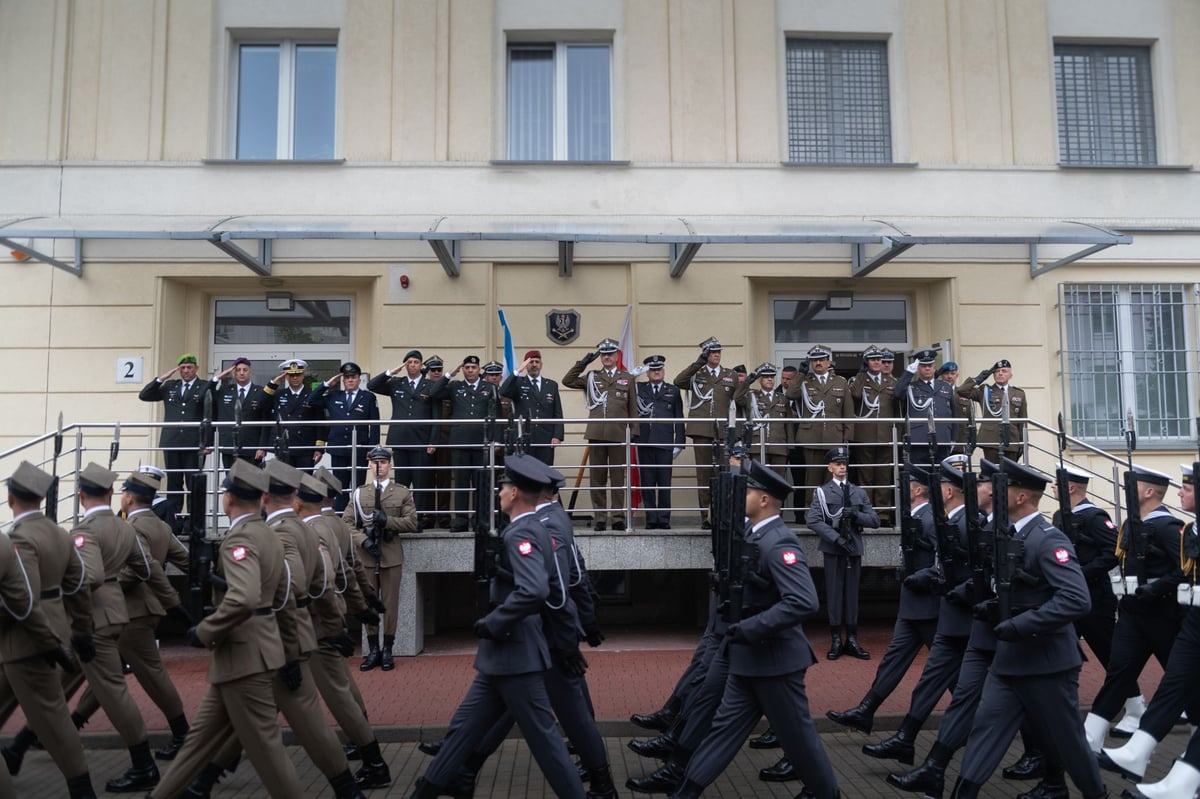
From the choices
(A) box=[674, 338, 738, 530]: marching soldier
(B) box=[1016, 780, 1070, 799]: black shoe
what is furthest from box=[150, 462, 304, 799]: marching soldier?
(A) box=[674, 338, 738, 530]: marching soldier

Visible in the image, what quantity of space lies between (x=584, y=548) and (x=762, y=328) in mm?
4878

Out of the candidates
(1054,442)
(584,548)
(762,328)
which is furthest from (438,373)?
(1054,442)

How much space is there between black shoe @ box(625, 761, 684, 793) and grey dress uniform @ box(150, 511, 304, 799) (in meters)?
2.15

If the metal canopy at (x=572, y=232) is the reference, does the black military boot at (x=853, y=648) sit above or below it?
below

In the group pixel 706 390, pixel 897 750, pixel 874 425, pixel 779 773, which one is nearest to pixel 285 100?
pixel 706 390

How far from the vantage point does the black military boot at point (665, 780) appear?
6375 mm

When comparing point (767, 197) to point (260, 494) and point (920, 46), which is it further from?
point (260, 494)

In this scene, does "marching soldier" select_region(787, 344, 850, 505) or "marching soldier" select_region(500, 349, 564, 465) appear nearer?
"marching soldier" select_region(500, 349, 564, 465)

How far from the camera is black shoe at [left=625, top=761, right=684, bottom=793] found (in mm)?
6387

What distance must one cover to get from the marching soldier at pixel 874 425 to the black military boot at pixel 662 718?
15.1 feet

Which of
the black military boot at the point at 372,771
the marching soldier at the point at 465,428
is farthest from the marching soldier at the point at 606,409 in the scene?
the black military boot at the point at 372,771

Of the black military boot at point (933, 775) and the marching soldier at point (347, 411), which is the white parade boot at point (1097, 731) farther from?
the marching soldier at point (347, 411)

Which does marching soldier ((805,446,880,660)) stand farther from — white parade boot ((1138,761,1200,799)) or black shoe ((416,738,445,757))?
black shoe ((416,738,445,757))

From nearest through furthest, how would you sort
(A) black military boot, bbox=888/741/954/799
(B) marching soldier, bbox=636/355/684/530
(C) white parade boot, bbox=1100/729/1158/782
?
(A) black military boot, bbox=888/741/954/799 → (C) white parade boot, bbox=1100/729/1158/782 → (B) marching soldier, bbox=636/355/684/530
